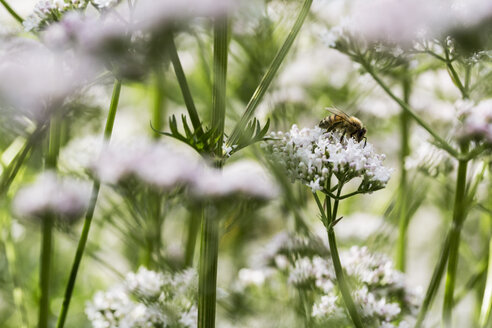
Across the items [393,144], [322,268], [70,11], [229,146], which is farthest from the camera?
[393,144]

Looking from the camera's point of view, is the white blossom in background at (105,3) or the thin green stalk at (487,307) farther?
the thin green stalk at (487,307)

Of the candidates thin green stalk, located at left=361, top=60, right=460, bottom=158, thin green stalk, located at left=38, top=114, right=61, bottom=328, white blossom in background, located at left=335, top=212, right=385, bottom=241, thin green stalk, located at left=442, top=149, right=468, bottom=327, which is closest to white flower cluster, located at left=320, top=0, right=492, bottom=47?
thin green stalk, located at left=361, top=60, right=460, bottom=158

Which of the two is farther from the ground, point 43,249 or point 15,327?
point 15,327

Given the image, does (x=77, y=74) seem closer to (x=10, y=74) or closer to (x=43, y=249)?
(x=10, y=74)

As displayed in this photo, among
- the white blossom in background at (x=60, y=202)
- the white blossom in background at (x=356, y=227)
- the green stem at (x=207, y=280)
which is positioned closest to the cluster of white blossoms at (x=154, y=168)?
the white blossom in background at (x=60, y=202)

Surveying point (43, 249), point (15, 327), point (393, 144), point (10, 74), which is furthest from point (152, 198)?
point (393, 144)

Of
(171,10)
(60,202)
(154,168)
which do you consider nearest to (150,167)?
(154,168)

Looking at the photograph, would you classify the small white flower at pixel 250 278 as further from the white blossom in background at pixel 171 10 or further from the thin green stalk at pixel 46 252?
the white blossom in background at pixel 171 10
